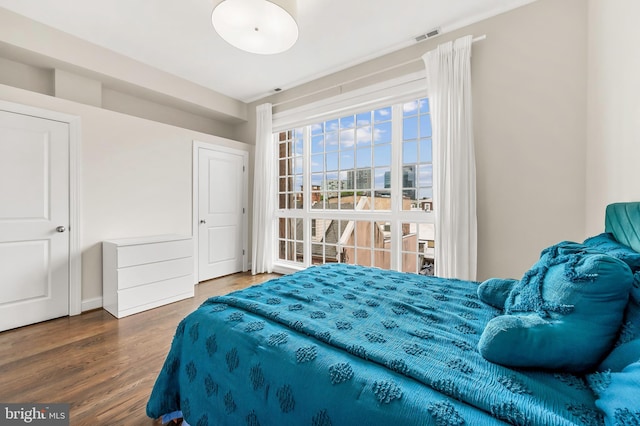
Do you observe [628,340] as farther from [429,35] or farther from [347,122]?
[347,122]

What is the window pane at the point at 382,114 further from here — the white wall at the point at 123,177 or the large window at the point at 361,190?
the white wall at the point at 123,177

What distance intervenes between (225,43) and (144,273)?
2633mm

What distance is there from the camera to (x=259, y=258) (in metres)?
4.33

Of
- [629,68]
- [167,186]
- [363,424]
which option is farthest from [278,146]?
[363,424]

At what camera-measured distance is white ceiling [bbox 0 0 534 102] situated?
2.45 m

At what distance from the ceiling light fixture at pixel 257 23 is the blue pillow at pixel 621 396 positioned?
7.87ft

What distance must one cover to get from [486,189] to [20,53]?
4755 mm

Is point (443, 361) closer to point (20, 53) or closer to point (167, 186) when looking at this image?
point (167, 186)

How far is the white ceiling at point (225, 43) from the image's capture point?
2.45 m

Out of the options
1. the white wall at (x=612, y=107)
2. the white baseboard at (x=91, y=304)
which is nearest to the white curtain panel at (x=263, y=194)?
the white baseboard at (x=91, y=304)

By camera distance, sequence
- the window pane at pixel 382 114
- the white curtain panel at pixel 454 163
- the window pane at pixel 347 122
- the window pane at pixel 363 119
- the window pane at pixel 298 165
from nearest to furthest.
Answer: the white curtain panel at pixel 454 163 < the window pane at pixel 382 114 < the window pane at pixel 363 119 < the window pane at pixel 347 122 < the window pane at pixel 298 165

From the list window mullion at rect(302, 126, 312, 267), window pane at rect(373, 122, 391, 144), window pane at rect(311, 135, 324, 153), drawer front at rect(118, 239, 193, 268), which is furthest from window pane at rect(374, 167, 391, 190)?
drawer front at rect(118, 239, 193, 268)

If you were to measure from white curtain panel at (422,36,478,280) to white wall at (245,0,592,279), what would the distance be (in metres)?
0.16

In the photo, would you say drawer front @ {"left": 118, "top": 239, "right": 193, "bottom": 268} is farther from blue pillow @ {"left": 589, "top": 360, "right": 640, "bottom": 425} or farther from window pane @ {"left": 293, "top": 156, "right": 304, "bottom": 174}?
blue pillow @ {"left": 589, "top": 360, "right": 640, "bottom": 425}
